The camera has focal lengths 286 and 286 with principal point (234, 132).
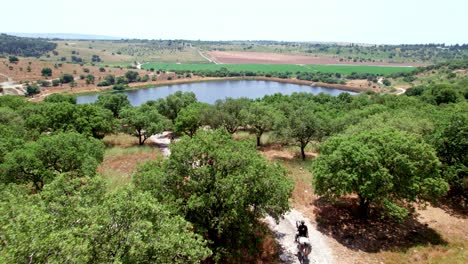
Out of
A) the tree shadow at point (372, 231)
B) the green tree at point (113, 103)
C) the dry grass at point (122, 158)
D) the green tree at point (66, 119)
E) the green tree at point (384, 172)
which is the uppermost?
the green tree at point (384, 172)

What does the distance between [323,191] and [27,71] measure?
6808 inches

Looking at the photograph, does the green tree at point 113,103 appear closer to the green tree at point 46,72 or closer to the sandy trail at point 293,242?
the sandy trail at point 293,242

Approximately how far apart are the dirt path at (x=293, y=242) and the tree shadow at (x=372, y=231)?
47.1 inches

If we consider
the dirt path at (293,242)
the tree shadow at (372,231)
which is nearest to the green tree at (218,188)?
the dirt path at (293,242)

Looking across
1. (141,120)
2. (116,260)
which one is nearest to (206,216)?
(116,260)

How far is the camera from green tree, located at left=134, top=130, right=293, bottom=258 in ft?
49.8

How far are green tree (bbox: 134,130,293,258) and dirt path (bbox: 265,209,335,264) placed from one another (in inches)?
143

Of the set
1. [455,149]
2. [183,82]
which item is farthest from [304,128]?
[183,82]

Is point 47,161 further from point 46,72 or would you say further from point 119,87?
point 46,72

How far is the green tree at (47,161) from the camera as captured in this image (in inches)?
824

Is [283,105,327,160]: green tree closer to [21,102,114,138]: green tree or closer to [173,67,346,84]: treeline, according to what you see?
[21,102,114,138]: green tree

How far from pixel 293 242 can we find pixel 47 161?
19927mm

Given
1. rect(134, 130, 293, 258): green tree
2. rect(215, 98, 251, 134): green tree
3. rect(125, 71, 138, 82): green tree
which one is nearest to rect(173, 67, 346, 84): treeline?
rect(125, 71, 138, 82): green tree

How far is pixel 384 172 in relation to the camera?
1966 cm
